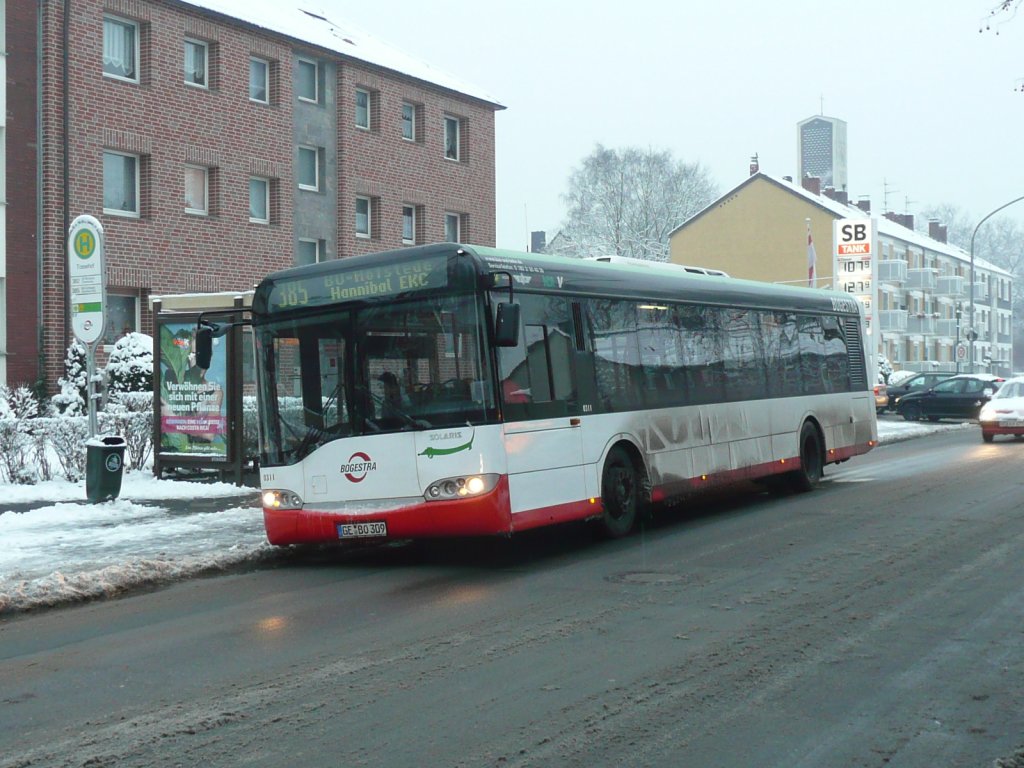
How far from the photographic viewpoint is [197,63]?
31172 millimetres

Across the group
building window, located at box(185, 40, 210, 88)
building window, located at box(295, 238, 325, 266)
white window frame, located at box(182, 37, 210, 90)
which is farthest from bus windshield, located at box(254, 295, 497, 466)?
building window, located at box(295, 238, 325, 266)

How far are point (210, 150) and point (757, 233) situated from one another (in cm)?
4606

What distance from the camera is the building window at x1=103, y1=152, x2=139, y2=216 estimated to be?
2894 centimetres

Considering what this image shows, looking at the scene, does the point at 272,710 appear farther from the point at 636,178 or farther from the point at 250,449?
the point at 636,178

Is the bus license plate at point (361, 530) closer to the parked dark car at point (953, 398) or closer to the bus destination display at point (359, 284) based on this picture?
the bus destination display at point (359, 284)

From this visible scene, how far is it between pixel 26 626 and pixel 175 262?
22.6m

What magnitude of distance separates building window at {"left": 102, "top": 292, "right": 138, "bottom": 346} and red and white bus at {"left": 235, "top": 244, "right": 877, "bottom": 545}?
18.3 meters

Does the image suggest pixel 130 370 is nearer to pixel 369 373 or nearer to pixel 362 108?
pixel 369 373

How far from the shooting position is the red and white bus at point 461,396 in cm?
1030

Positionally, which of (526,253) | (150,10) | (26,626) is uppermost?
(150,10)

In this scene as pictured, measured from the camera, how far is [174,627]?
27.0ft

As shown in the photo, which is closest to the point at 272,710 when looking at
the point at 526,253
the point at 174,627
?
the point at 174,627

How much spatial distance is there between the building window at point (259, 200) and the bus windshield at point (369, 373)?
73.5 feet

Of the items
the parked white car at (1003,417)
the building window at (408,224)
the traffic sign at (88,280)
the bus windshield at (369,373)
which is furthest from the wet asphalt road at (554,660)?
the building window at (408,224)
